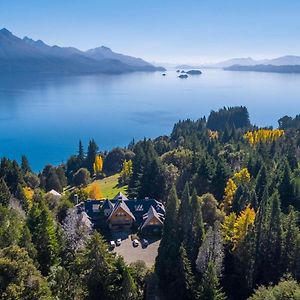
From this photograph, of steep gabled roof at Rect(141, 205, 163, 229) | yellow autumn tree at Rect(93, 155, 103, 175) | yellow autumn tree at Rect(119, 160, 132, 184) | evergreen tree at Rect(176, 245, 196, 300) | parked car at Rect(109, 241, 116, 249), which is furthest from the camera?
yellow autumn tree at Rect(93, 155, 103, 175)

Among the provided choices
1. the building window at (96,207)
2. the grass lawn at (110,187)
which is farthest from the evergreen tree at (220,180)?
the grass lawn at (110,187)

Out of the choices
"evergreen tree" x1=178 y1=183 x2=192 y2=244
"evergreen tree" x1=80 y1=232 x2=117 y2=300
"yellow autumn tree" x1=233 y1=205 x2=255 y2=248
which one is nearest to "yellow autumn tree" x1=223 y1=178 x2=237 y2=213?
"yellow autumn tree" x1=233 y1=205 x2=255 y2=248

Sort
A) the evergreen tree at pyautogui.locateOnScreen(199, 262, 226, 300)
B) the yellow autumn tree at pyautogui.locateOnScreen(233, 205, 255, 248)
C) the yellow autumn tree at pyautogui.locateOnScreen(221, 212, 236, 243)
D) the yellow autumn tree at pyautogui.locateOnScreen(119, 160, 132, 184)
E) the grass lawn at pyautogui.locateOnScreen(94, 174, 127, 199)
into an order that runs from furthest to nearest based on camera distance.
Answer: the yellow autumn tree at pyautogui.locateOnScreen(119, 160, 132, 184) → the grass lawn at pyautogui.locateOnScreen(94, 174, 127, 199) → the yellow autumn tree at pyautogui.locateOnScreen(221, 212, 236, 243) → the yellow autumn tree at pyautogui.locateOnScreen(233, 205, 255, 248) → the evergreen tree at pyautogui.locateOnScreen(199, 262, 226, 300)

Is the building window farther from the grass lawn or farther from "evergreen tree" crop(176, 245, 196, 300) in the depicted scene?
"evergreen tree" crop(176, 245, 196, 300)

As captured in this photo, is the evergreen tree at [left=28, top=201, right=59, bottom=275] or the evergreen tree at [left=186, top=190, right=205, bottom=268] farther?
the evergreen tree at [left=186, top=190, right=205, bottom=268]

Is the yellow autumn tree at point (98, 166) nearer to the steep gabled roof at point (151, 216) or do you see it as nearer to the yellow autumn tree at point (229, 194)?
the steep gabled roof at point (151, 216)

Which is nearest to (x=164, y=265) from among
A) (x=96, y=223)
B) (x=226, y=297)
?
(x=226, y=297)
